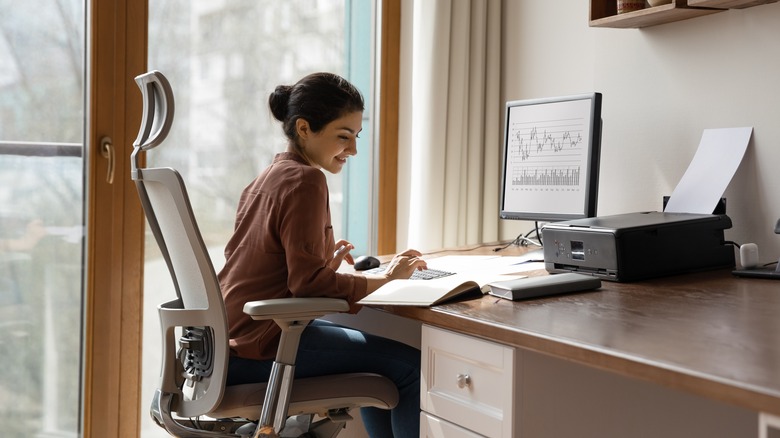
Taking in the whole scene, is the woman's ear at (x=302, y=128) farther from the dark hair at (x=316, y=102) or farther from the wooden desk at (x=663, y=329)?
the wooden desk at (x=663, y=329)

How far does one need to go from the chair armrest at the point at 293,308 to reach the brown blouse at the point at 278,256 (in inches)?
3.1

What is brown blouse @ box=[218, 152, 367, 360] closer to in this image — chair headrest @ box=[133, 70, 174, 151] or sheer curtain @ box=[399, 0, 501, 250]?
chair headrest @ box=[133, 70, 174, 151]

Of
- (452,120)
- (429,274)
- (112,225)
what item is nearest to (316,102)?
(429,274)

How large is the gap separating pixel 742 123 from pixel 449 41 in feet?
3.97

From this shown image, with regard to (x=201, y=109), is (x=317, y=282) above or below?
below

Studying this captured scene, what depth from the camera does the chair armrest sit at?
1.42 meters

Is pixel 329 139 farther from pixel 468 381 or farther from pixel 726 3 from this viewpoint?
pixel 726 3

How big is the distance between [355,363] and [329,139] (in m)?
0.54

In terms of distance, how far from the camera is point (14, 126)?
2.20 metres

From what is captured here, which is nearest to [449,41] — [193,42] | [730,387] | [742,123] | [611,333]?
[193,42]

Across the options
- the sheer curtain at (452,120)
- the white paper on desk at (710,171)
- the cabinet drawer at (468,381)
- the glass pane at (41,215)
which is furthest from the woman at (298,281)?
the sheer curtain at (452,120)

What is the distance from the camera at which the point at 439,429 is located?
1.44 metres

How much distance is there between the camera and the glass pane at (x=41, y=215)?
7.23 ft

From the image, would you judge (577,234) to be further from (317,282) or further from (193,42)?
(193,42)
